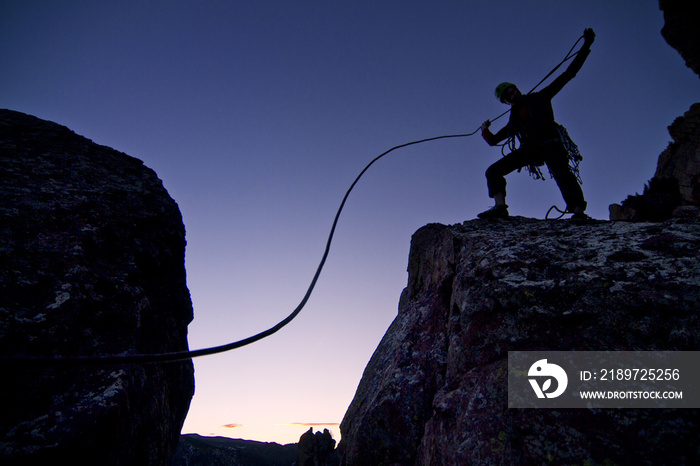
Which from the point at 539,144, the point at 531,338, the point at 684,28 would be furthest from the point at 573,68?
the point at 684,28

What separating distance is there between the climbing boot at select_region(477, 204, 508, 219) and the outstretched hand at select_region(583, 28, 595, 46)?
8.47 ft

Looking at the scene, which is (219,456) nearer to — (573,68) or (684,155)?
(573,68)

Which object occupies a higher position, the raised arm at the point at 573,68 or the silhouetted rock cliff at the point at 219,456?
the raised arm at the point at 573,68

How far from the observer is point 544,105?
5141 mm

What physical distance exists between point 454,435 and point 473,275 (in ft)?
4.95

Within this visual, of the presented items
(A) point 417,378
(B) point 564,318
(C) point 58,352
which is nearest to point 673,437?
(B) point 564,318

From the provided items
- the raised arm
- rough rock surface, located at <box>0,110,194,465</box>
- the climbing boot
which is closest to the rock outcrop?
the raised arm

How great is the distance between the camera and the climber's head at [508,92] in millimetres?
5484

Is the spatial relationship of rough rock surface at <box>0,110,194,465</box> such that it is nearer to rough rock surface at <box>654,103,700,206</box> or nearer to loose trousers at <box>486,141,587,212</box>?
loose trousers at <box>486,141,587,212</box>

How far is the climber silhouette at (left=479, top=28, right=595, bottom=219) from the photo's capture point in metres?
4.85

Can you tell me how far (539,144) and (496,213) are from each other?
1.23 m

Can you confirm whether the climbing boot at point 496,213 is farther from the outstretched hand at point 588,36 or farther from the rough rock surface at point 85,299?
the rough rock surface at point 85,299

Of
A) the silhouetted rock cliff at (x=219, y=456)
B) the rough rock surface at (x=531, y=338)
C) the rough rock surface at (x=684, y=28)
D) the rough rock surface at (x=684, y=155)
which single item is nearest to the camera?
the rough rock surface at (x=531, y=338)

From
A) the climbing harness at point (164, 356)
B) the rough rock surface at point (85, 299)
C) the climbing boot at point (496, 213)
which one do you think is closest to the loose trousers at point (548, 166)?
the climbing boot at point (496, 213)
